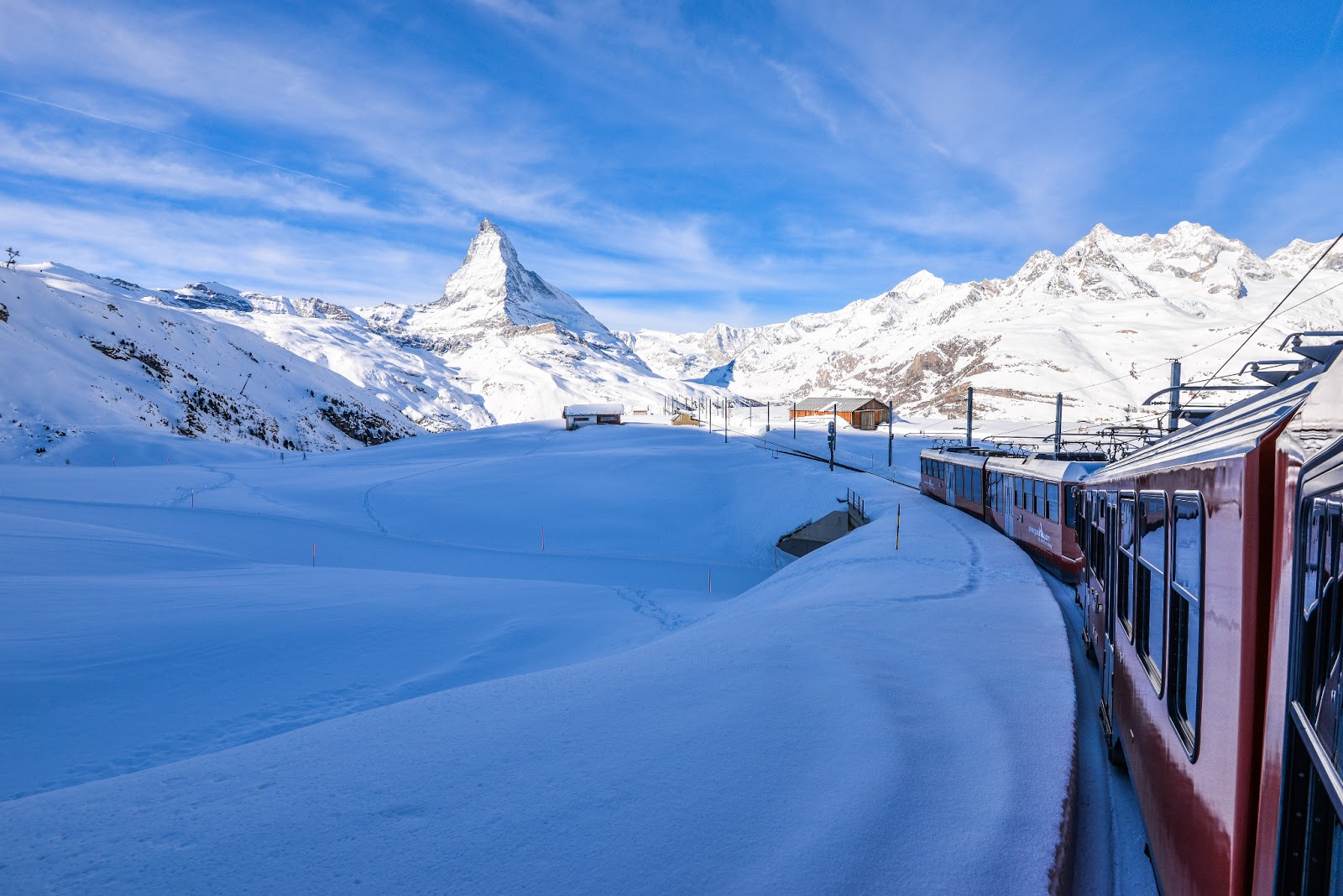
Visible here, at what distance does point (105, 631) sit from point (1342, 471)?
50.4 ft

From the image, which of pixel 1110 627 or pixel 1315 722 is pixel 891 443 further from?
pixel 1315 722

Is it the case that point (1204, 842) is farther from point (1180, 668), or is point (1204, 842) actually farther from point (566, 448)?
point (566, 448)

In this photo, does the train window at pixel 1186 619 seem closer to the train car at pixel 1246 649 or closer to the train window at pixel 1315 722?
the train car at pixel 1246 649

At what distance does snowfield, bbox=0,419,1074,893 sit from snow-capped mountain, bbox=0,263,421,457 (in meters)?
40.9

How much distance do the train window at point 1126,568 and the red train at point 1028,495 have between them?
9.51 m

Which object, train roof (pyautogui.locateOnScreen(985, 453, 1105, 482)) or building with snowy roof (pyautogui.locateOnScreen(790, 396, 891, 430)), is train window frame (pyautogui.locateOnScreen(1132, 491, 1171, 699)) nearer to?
train roof (pyautogui.locateOnScreen(985, 453, 1105, 482))

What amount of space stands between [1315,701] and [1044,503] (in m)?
17.4

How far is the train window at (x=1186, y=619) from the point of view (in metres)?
3.43

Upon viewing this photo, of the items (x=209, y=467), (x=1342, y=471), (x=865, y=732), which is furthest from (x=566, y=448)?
(x=1342, y=471)

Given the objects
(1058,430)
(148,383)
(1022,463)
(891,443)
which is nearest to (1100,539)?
(1022,463)

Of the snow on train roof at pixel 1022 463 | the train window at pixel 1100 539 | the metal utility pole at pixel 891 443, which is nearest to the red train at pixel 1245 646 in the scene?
the train window at pixel 1100 539

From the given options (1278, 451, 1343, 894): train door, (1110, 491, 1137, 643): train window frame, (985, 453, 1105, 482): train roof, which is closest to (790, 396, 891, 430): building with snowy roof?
(985, 453, 1105, 482): train roof

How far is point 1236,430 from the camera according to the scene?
3160 millimetres

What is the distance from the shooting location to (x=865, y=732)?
601 centimetres
